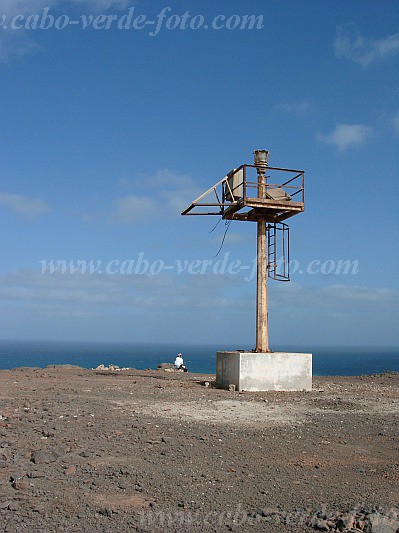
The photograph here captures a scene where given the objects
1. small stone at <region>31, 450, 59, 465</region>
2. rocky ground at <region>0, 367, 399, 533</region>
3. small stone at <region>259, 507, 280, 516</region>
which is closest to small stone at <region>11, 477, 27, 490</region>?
rocky ground at <region>0, 367, 399, 533</region>

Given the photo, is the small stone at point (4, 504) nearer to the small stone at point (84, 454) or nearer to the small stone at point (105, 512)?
the small stone at point (105, 512)

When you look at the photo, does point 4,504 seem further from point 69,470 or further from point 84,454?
point 84,454

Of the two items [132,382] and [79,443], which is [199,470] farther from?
[132,382]

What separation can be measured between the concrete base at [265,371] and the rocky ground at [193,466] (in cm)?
355

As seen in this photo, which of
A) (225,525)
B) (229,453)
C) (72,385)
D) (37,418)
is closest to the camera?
(225,525)

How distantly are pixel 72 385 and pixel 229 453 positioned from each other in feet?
34.4

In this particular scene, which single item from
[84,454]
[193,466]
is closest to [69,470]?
[84,454]

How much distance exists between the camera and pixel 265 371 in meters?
19.7

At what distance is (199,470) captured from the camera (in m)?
9.02

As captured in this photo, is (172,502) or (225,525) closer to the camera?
(225,525)

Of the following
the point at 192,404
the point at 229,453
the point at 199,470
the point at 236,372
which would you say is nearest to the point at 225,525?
the point at 199,470

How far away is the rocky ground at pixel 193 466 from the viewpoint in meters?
7.13

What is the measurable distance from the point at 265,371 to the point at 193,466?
35.3ft

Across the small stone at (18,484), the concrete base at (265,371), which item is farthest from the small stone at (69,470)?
the concrete base at (265,371)
